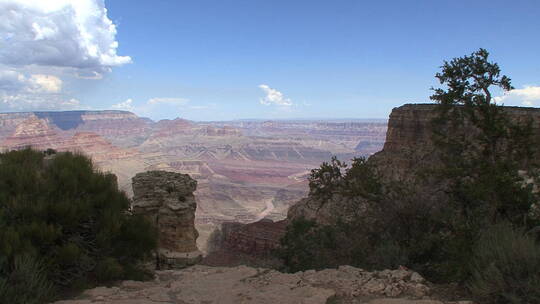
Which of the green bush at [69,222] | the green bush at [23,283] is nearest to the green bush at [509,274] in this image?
the green bush at [23,283]

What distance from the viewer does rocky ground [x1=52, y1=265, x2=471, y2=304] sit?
6203 mm

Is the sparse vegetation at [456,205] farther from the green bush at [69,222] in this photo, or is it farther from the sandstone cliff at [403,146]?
the sandstone cliff at [403,146]

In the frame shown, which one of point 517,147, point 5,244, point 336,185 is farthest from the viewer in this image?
point 336,185

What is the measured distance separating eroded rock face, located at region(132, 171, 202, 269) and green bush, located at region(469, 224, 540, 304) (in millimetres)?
11562

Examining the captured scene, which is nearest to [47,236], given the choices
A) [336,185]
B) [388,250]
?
[388,250]

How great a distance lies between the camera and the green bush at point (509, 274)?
482 centimetres

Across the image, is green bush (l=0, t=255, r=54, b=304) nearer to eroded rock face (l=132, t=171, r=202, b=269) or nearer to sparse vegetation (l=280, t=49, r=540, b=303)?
sparse vegetation (l=280, t=49, r=540, b=303)

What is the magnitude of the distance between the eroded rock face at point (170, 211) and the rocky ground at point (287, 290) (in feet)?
21.9

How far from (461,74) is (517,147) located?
2470mm

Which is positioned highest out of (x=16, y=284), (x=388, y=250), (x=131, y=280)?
(x=16, y=284)

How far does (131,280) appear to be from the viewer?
26.4 ft

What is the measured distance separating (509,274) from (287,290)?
3598 millimetres

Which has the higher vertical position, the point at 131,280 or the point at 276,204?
the point at 131,280

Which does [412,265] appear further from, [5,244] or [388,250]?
[5,244]
